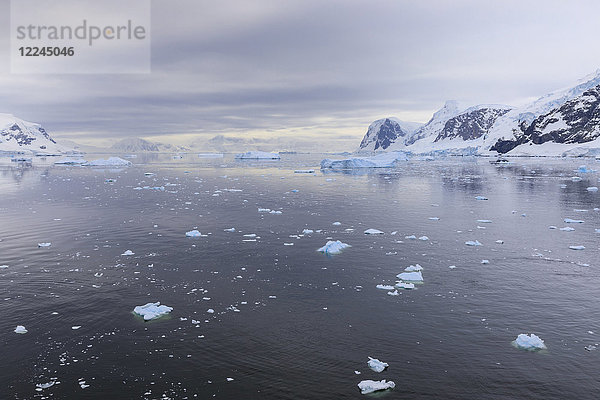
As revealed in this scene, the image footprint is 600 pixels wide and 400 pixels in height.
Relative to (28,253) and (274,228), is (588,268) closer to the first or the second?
(274,228)

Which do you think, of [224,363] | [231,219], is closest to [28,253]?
[231,219]

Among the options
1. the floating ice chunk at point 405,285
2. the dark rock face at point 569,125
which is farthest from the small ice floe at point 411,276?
the dark rock face at point 569,125

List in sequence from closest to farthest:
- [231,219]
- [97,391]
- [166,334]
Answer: [97,391] → [166,334] → [231,219]

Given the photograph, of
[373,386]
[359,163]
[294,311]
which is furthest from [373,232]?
[359,163]

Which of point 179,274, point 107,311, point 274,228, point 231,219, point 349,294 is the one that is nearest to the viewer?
point 107,311

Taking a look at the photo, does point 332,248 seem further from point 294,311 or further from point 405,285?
point 294,311

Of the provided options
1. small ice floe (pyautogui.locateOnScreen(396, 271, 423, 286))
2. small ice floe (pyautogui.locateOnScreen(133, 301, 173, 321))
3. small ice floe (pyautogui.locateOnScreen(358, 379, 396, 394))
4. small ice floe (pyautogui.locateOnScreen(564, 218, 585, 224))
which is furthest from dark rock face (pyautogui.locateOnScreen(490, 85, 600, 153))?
small ice floe (pyautogui.locateOnScreen(133, 301, 173, 321))
